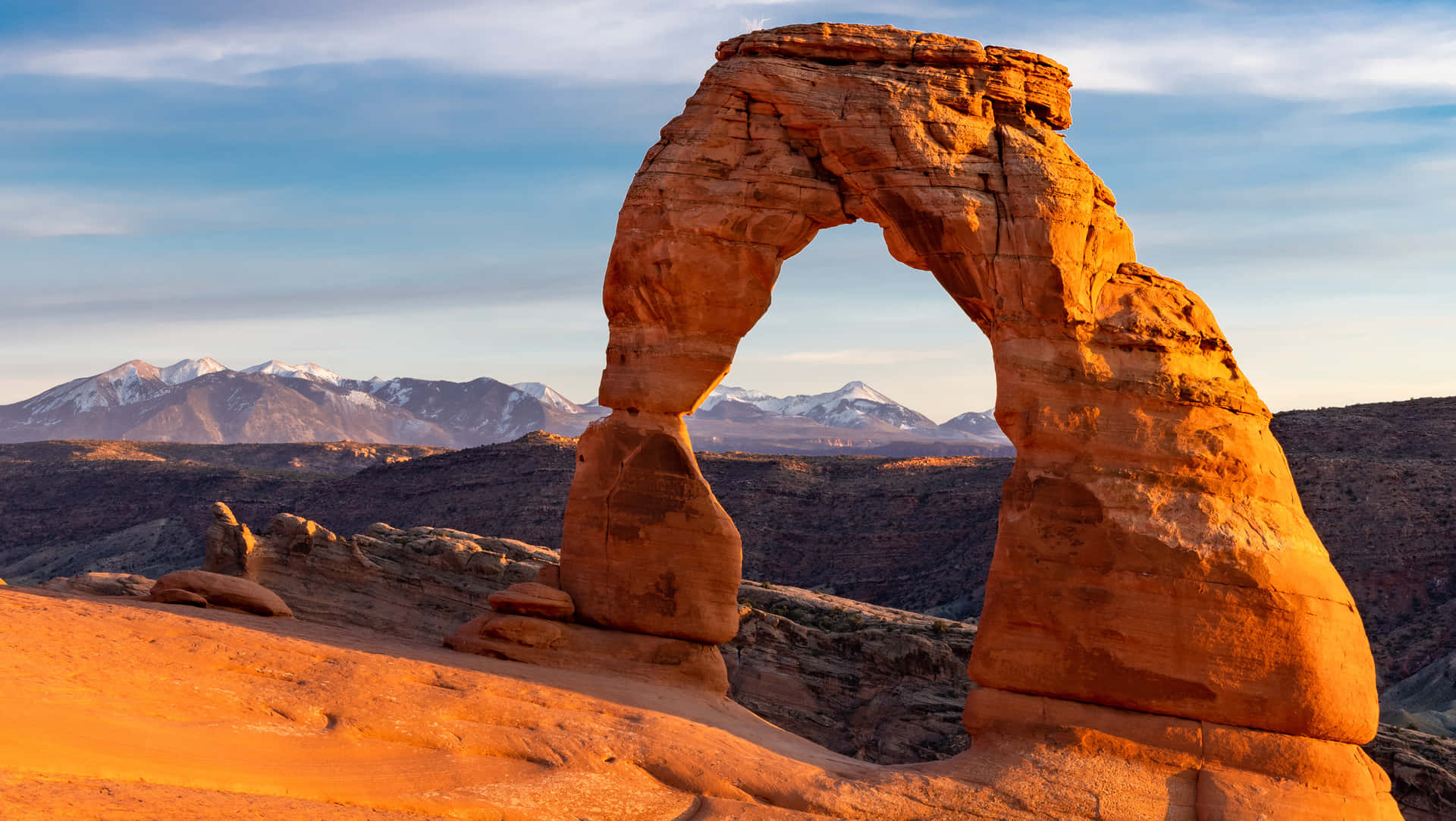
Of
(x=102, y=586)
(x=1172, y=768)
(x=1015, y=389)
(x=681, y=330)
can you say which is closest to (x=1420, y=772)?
(x=1172, y=768)

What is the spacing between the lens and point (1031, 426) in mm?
16297

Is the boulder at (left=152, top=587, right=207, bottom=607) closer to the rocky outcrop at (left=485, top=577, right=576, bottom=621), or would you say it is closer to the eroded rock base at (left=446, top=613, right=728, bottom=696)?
the eroded rock base at (left=446, top=613, right=728, bottom=696)

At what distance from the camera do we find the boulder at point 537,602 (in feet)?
61.5

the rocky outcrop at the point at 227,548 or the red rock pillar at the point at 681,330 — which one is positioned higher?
the red rock pillar at the point at 681,330

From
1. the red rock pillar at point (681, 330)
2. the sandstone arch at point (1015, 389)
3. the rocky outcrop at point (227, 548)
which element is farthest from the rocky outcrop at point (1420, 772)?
the rocky outcrop at point (227, 548)

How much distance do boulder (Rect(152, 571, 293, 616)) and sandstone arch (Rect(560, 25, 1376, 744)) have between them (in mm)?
4419

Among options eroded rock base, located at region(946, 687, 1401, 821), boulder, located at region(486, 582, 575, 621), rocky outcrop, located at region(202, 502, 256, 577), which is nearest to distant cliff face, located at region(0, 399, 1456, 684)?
eroded rock base, located at region(946, 687, 1401, 821)

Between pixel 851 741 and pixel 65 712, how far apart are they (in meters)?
14.6

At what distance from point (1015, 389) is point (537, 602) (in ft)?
24.7

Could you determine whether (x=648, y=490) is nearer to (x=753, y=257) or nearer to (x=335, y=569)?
(x=753, y=257)

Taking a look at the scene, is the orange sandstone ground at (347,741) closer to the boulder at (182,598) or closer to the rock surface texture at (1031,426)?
the boulder at (182,598)

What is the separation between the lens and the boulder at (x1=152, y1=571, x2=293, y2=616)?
18391 mm

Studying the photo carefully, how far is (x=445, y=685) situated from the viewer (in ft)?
48.7

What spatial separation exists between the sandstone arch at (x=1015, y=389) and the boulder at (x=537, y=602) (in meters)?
0.35
